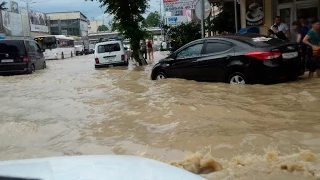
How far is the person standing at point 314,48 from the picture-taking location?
31.4ft

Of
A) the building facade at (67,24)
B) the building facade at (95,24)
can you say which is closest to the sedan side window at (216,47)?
the building facade at (67,24)

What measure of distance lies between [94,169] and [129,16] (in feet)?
66.2

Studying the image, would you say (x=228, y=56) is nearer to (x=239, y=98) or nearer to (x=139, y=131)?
(x=239, y=98)

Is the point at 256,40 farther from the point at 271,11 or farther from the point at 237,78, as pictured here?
the point at 271,11

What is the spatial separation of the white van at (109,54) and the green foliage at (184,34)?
14.6ft

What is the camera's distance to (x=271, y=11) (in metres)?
16.9

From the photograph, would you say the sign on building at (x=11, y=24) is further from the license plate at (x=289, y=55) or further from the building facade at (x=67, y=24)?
the license plate at (x=289, y=55)

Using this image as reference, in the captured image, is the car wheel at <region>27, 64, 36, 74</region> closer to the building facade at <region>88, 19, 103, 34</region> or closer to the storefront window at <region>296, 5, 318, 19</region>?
the storefront window at <region>296, 5, 318, 19</region>

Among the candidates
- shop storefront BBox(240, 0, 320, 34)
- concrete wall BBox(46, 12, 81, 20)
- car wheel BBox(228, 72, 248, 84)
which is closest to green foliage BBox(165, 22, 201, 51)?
shop storefront BBox(240, 0, 320, 34)

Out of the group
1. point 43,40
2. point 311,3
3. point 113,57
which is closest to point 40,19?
point 43,40

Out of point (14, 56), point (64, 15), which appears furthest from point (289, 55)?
point (64, 15)

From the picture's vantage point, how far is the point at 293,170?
4020mm

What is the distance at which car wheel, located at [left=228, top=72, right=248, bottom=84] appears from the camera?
9211mm

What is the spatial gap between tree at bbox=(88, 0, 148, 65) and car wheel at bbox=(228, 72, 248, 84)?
12665 mm
